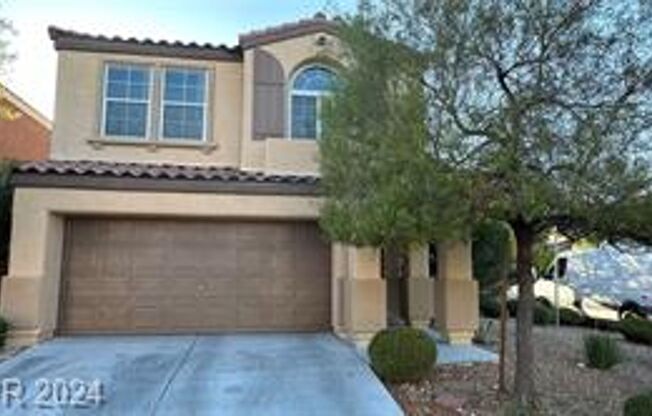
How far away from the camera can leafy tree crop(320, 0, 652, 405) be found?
821 centimetres

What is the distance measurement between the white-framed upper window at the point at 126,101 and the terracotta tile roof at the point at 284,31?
2693 mm

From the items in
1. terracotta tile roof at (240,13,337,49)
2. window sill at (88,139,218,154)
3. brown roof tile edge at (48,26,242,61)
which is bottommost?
window sill at (88,139,218,154)

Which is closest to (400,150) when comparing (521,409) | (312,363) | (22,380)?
(521,409)

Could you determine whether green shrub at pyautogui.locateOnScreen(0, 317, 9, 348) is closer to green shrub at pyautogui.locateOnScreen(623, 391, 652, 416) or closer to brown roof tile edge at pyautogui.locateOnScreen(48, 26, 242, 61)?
brown roof tile edge at pyautogui.locateOnScreen(48, 26, 242, 61)

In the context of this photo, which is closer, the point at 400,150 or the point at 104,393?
the point at 400,150

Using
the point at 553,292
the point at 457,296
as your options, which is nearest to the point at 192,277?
the point at 457,296

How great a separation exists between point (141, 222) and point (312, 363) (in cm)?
529

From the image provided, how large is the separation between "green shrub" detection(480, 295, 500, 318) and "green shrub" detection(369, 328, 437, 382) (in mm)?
10221

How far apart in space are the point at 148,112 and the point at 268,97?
307 cm

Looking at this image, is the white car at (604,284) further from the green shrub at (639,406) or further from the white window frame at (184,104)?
the green shrub at (639,406)

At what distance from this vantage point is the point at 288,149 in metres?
16.5

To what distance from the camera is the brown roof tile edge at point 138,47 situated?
16.9 metres

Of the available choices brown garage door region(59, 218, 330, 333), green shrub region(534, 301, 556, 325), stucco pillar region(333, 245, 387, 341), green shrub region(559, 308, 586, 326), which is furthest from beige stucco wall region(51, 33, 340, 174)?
green shrub region(559, 308, 586, 326)

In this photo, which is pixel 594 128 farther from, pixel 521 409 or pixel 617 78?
pixel 521 409
